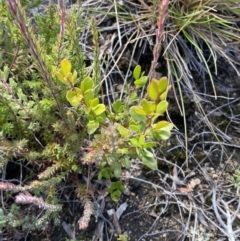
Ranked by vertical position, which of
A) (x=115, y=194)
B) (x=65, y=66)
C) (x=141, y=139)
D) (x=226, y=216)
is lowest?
(x=226, y=216)

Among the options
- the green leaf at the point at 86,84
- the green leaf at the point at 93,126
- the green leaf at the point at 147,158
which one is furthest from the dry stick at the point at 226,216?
the green leaf at the point at 86,84

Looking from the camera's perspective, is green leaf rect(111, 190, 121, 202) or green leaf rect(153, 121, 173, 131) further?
green leaf rect(111, 190, 121, 202)

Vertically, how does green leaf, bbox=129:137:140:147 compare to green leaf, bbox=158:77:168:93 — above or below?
below

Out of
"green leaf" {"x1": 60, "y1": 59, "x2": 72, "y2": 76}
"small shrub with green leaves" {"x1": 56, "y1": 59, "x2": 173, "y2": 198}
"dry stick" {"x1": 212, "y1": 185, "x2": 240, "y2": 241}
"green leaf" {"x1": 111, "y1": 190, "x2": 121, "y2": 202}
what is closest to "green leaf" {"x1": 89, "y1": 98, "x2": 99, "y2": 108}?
"small shrub with green leaves" {"x1": 56, "y1": 59, "x2": 173, "y2": 198}

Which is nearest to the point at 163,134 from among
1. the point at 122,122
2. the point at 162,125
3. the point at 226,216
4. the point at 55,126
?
the point at 162,125

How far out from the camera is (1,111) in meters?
1.22

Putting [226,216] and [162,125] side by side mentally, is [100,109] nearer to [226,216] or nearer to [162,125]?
[162,125]

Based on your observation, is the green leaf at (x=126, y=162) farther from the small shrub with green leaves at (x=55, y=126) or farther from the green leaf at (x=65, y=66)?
the green leaf at (x=65, y=66)

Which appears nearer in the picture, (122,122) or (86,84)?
(86,84)

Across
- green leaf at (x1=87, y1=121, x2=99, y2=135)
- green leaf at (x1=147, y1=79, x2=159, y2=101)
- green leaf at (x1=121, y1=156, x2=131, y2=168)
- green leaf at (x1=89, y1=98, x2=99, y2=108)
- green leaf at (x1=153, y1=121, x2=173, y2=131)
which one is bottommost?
green leaf at (x1=121, y1=156, x2=131, y2=168)

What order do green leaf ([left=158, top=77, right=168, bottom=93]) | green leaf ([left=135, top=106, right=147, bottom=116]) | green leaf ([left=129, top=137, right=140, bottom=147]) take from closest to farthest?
green leaf ([left=158, top=77, right=168, bottom=93]) → green leaf ([left=135, top=106, right=147, bottom=116]) → green leaf ([left=129, top=137, right=140, bottom=147])

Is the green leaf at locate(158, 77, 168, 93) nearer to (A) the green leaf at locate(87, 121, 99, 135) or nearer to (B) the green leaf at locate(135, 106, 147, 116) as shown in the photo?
(B) the green leaf at locate(135, 106, 147, 116)

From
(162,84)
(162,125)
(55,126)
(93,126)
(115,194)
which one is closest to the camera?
(162,84)

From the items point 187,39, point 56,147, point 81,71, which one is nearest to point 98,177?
point 56,147
